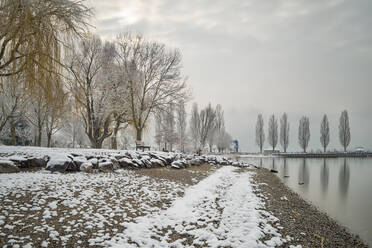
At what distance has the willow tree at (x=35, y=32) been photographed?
175 inches

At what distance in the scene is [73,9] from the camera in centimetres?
496

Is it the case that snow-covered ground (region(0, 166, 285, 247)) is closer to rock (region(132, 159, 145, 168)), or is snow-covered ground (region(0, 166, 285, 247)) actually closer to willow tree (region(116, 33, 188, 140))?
rock (region(132, 159, 145, 168))

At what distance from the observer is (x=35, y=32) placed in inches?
183

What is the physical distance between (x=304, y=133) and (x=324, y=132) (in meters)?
5.01

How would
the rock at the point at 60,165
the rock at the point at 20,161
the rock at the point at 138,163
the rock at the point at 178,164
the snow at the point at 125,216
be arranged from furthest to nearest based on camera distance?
the rock at the point at 178,164 < the rock at the point at 138,163 < the rock at the point at 20,161 < the rock at the point at 60,165 < the snow at the point at 125,216

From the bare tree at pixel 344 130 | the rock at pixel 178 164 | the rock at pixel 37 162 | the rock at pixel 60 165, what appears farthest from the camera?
the bare tree at pixel 344 130

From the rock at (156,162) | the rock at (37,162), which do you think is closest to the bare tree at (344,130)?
the rock at (156,162)

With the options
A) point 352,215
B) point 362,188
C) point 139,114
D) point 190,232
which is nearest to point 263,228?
point 190,232

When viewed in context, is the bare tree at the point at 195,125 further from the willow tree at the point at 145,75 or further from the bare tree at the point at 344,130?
the bare tree at the point at 344,130

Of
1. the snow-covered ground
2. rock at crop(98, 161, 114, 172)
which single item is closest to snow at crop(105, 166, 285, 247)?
the snow-covered ground

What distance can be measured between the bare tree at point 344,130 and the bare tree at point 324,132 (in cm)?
322

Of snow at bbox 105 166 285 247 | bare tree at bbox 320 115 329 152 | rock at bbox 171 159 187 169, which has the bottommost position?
snow at bbox 105 166 285 247

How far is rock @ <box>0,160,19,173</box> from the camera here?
828 cm

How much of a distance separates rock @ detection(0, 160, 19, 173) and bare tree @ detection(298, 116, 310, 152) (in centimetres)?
6635
